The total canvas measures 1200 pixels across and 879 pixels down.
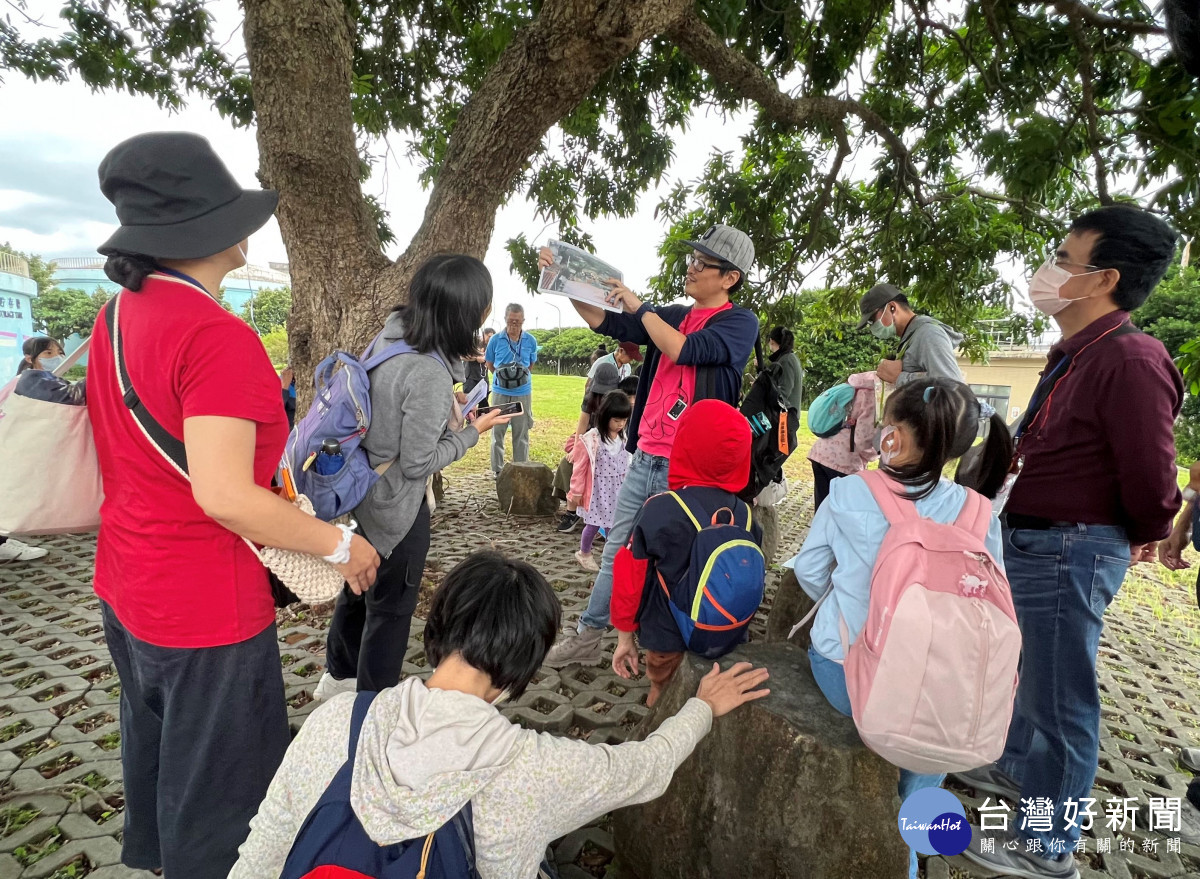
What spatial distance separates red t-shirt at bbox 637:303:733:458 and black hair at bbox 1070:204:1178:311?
137cm

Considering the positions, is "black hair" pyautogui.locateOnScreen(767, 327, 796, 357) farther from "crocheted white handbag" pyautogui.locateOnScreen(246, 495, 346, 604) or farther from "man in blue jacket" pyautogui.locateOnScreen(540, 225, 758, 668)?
"crocheted white handbag" pyautogui.locateOnScreen(246, 495, 346, 604)

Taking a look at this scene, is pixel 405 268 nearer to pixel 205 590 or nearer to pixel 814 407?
pixel 205 590

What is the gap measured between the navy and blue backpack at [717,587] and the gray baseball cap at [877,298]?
2.46 m

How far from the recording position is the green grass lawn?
33.3 feet

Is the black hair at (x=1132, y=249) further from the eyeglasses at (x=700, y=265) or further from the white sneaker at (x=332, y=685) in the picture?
the white sneaker at (x=332, y=685)

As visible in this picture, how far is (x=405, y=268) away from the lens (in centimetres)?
335

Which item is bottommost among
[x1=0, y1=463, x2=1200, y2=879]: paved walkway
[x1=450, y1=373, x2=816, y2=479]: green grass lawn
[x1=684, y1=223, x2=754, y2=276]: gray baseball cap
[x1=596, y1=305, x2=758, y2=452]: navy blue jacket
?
[x1=450, y1=373, x2=816, y2=479]: green grass lawn

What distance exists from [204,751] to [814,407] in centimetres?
421

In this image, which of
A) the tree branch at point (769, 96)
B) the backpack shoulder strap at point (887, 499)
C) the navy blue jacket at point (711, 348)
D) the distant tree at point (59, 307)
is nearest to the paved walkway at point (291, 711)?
the navy blue jacket at point (711, 348)

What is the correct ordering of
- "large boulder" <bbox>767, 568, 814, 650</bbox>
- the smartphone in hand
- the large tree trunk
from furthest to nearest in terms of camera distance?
"large boulder" <bbox>767, 568, 814, 650</bbox>, the large tree trunk, the smartphone in hand

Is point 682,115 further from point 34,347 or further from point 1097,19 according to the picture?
point 34,347

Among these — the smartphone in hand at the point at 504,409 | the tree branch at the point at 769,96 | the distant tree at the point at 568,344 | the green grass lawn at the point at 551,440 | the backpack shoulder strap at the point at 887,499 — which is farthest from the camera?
the distant tree at the point at 568,344

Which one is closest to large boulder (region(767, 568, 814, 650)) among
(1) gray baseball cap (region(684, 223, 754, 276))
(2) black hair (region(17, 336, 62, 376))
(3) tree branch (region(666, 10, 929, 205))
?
(1) gray baseball cap (region(684, 223, 754, 276))

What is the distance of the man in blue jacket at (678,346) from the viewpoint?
273cm
